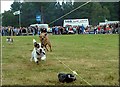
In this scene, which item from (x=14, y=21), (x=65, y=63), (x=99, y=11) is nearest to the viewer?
(x=65, y=63)

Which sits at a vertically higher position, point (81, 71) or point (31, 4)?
point (31, 4)

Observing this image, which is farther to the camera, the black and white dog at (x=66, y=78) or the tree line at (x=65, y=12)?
the tree line at (x=65, y=12)

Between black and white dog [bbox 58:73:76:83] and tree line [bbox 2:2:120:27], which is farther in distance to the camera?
tree line [bbox 2:2:120:27]

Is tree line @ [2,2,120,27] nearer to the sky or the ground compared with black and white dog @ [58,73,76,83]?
nearer to the sky

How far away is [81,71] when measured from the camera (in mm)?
11789

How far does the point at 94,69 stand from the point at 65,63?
2.09 metres

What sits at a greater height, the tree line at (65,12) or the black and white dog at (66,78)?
the tree line at (65,12)

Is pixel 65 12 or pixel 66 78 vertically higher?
pixel 65 12

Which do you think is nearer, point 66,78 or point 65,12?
point 66,78

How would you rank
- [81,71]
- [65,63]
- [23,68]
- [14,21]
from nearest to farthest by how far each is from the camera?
[81,71], [23,68], [65,63], [14,21]

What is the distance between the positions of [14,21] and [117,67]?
85002 millimetres

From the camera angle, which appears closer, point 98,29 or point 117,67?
point 117,67

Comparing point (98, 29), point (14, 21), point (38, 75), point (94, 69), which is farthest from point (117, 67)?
point (14, 21)

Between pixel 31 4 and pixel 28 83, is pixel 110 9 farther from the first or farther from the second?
pixel 28 83
